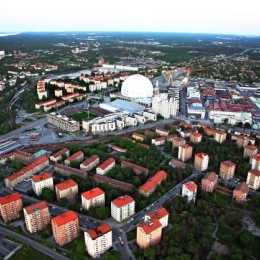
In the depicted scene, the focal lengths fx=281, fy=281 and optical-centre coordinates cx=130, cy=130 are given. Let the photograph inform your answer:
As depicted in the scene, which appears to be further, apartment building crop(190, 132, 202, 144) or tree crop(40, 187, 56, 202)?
apartment building crop(190, 132, 202, 144)

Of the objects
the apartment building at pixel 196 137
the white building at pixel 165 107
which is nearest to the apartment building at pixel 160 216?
the apartment building at pixel 196 137

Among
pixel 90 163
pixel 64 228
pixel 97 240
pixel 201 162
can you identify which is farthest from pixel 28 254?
pixel 201 162

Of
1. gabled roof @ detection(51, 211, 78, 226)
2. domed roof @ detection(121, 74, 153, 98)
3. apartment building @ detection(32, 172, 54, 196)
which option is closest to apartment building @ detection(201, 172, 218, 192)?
gabled roof @ detection(51, 211, 78, 226)

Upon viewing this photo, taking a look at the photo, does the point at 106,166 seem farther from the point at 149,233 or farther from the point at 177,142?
the point at 149,233

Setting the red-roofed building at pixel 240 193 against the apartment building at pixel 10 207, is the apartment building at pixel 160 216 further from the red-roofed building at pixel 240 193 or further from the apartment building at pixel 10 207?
the apartment building at pixel 10 207

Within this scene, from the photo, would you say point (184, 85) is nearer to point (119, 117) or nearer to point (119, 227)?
point (119, 117)

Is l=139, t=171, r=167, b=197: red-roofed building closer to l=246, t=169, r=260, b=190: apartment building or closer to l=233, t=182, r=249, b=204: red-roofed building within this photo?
l=233, t=182, r=249, b=204: red-roofed building
